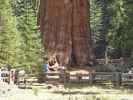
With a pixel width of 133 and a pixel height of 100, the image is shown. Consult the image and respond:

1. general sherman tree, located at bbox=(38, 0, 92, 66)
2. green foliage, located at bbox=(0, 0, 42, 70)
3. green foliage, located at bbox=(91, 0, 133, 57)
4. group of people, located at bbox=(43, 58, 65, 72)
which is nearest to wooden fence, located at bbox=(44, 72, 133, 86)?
green foliage, located at bbox=(0, 0, 42, 70)

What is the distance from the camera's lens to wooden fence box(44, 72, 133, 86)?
97.7ft

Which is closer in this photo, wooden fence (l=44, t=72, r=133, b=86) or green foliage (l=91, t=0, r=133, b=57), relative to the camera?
wooden fence (l=44, t=72, r=133, b=86)

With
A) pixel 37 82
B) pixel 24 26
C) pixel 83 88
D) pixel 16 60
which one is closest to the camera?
pixel 83 88

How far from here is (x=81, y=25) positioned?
40594 millimetres

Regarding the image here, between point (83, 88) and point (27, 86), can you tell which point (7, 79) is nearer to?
point (27, 86)

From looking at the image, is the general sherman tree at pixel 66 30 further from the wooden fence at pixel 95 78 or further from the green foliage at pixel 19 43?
the wooden fence at pixel 95 78

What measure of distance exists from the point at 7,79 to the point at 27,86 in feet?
4.29

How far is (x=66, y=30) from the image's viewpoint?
131 ft

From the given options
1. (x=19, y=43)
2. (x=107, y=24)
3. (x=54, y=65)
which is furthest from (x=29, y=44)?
(x=107, y=24)

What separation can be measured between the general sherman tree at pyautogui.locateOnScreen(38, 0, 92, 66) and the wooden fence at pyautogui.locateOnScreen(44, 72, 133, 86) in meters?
6.84

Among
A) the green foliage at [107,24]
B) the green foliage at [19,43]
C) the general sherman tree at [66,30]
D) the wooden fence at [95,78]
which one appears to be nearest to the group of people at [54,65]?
the general sherman tree at [66,30]

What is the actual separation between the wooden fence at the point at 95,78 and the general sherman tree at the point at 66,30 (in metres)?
6.84

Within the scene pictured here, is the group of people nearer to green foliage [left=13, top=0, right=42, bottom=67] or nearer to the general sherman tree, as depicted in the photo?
the general sherman tree

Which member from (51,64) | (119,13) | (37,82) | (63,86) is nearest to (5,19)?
(51,64)
